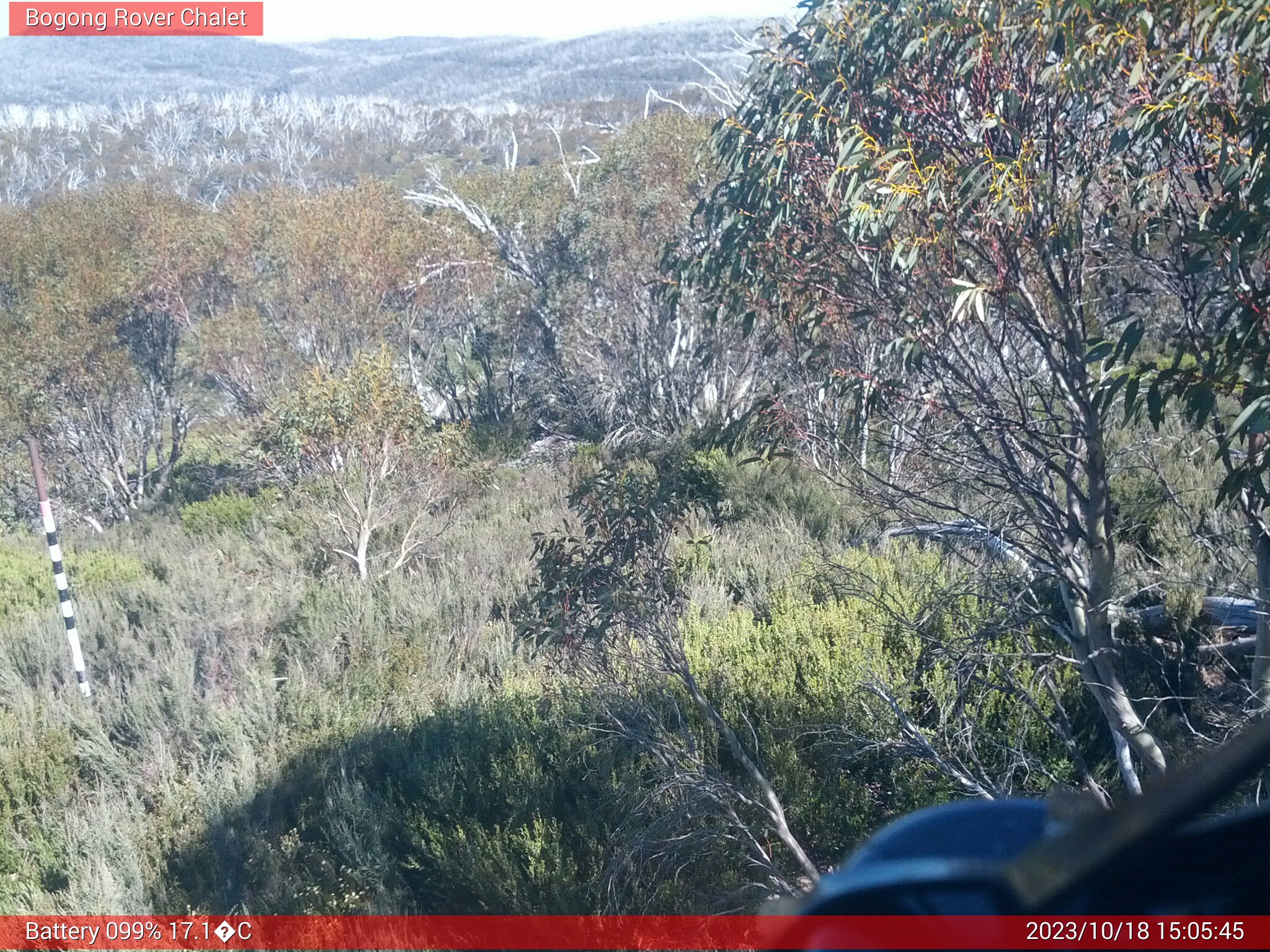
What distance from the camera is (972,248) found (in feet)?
11.2

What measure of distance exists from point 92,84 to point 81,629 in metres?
69.8

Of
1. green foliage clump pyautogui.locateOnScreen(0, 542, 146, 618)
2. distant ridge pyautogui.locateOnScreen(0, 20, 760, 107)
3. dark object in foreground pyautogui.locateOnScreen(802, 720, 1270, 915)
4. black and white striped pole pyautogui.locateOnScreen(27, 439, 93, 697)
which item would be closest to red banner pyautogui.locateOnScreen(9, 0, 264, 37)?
black and white striped pole pyautogui.locateOnScreen(27, 439, 93, 697)

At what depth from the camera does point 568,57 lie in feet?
252

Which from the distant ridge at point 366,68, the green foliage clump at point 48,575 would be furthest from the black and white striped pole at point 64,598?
the distant ridge at point 366,68

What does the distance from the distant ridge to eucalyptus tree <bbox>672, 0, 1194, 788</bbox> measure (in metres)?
52.4

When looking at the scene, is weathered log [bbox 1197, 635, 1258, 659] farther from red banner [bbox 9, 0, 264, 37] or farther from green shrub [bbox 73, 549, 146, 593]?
green shrub [bbox 73, 549, 146, 593]

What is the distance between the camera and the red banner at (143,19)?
22.4ft

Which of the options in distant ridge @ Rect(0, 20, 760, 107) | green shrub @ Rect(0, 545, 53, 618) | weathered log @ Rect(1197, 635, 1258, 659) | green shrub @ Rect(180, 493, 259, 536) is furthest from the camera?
distant ridge @ Rect(0, 20, 760, 107)

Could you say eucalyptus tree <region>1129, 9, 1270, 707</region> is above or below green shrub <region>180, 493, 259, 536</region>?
above

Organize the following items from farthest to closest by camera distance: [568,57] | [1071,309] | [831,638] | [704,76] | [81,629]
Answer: [568,57] → [704,76] → [81,629] → [831,638] → [1071,309]

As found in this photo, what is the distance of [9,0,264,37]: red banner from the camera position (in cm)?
682

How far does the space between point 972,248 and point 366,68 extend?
3325 inches

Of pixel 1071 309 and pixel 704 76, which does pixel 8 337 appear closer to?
pixel 1071 309

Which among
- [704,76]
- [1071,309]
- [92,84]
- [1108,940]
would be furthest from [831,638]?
[92,84]
